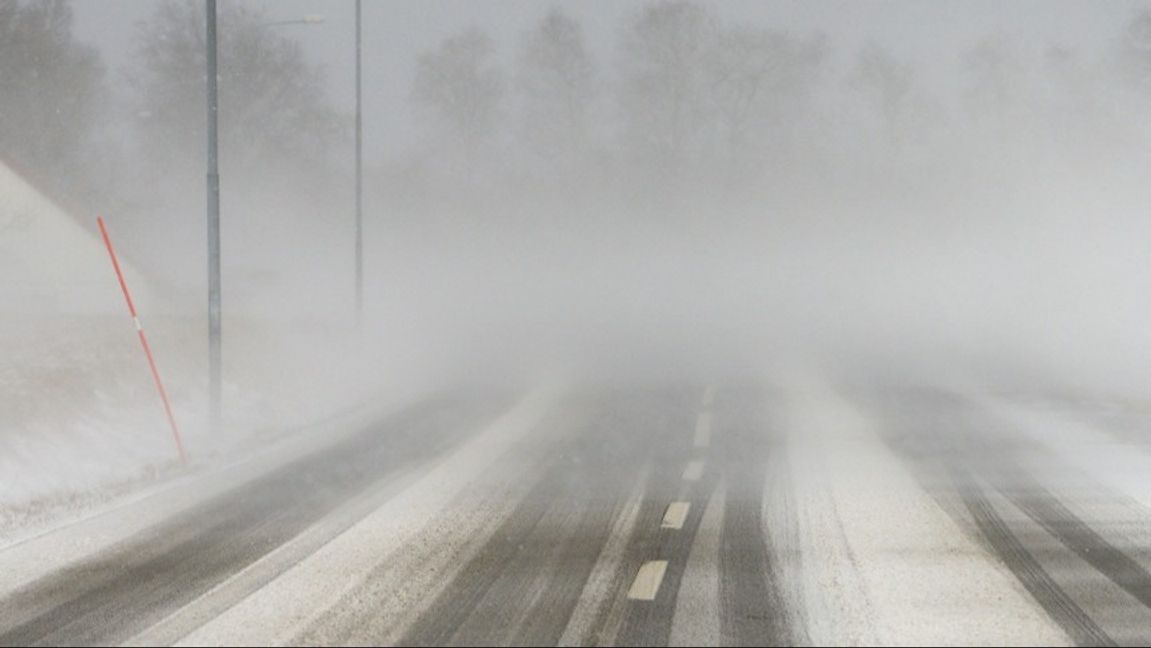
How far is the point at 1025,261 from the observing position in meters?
45.7

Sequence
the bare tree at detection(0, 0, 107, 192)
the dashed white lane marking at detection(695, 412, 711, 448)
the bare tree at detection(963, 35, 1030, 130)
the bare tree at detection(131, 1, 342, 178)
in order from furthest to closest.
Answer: the bare tree at detection(963, 35, 1030, 130)
the bare tree at detection(131, 1, 342, 178)
the bare tree at detection(0, 0, 107, 192)
the dashed white lane marking at detection(695, 412, 711, 448)

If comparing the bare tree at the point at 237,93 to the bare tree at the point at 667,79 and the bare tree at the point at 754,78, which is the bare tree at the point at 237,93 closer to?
the bare tree at the point at 667,79

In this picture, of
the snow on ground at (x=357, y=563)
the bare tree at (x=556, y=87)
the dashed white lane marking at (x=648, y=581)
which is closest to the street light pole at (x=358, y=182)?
the snow on ground at (x=357, y=563)

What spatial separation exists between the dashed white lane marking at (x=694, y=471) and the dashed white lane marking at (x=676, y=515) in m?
1.20

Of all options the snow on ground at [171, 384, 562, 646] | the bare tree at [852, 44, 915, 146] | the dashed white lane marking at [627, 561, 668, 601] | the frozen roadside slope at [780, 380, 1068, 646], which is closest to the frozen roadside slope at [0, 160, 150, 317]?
the snow on ground at [171, 384, 562, 646]

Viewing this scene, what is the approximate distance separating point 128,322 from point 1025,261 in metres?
36.1

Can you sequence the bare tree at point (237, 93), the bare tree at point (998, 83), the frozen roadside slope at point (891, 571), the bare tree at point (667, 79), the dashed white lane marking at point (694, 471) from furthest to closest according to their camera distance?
the bare tree at point (667, 79), the bare tree at point (998, 83), the bare tree at point (237, 93), the dashed white lane marking at point (694, 471), the frozen roadside slope at point (891, 571)

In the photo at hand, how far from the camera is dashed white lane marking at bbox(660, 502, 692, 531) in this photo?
8498 mm

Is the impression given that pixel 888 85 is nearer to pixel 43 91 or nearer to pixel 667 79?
pixel 667 79

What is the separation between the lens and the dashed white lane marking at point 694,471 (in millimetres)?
10492

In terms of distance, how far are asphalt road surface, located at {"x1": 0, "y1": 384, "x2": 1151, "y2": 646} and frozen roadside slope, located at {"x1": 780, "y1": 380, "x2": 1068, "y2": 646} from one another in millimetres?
23

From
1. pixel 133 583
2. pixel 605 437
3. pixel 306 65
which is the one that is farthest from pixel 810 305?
pixel 133 583

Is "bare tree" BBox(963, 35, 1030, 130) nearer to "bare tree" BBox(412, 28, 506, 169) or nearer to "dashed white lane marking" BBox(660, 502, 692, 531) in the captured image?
"bare tree" BBox(412, 28, 506, 169)

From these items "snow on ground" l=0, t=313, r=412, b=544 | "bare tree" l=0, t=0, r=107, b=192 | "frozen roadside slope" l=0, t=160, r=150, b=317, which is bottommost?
"snow on ground" l=0, t=313, r=412, b=544
